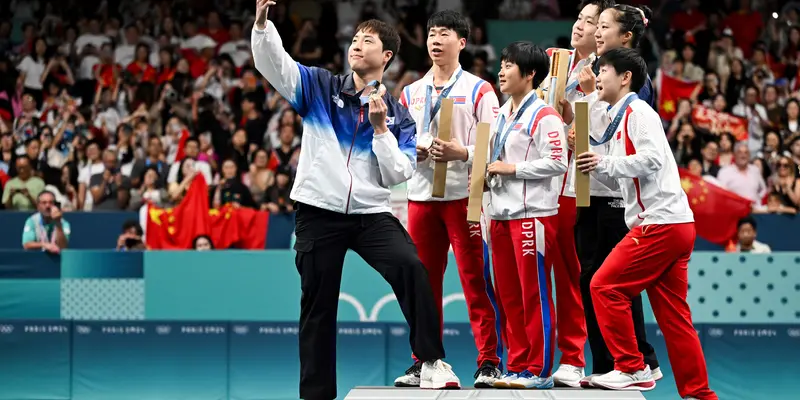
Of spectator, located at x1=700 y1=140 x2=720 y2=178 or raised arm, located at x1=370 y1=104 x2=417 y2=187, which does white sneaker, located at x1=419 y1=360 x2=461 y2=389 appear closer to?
raised arm, located at x1=370 y1=104 x2=417 y2=187

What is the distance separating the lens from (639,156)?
20.9ft

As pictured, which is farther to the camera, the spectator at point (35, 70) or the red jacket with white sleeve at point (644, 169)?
the spectator at point (35, 70)

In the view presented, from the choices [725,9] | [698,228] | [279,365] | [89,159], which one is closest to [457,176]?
[279,365]

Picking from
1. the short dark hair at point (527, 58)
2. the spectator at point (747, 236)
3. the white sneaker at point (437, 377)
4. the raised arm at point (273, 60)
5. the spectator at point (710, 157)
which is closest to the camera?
the raised arm at point (273, 60)

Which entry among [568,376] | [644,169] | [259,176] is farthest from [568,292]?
[259,176]

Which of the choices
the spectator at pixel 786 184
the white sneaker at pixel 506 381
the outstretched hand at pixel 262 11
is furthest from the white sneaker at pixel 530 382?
the spectator at pixel 786 184

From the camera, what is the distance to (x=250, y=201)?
539 inches

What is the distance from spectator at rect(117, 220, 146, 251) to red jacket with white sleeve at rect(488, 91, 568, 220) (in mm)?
6941

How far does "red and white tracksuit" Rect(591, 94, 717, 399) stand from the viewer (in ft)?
21.2

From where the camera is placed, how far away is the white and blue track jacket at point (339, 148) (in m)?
6.37

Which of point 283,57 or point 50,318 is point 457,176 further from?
point 50,318

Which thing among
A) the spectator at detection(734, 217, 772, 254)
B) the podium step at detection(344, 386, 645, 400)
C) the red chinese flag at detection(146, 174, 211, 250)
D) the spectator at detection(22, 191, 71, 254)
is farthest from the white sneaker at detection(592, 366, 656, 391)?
the spectator at detection(22, 191, 71, 254)

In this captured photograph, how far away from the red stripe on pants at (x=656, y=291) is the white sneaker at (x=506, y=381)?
2.03 feet

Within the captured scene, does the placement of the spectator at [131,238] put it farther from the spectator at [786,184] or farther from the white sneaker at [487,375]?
the spectator at [786,184]
